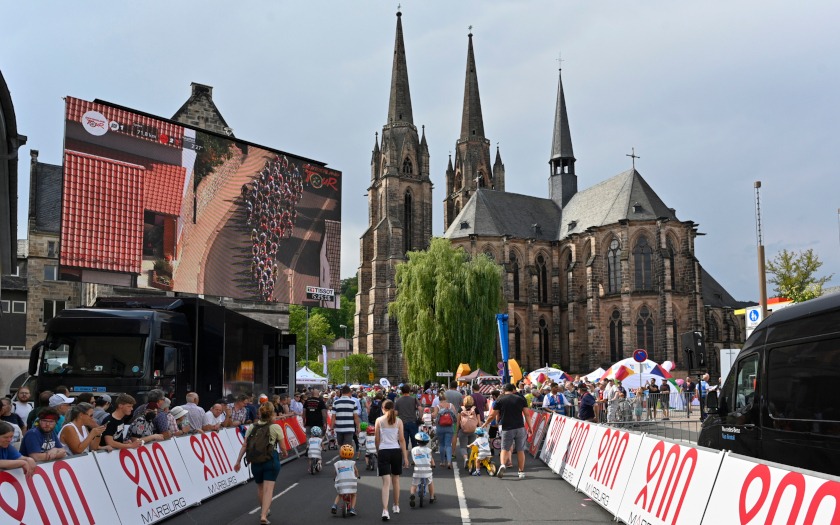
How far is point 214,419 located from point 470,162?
71.7 m

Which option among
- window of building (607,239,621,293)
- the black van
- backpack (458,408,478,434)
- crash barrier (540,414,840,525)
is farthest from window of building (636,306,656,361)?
the black van

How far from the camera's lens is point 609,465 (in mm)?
11086

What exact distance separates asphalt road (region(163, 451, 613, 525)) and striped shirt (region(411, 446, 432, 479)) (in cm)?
44

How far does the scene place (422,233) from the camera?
76688 millimetres

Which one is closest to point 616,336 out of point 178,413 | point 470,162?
point 470,162

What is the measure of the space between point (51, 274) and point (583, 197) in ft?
156

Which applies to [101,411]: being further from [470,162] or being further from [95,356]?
[470,162]

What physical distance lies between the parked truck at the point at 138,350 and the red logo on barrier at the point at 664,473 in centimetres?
962

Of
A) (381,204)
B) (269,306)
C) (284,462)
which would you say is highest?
(381,204)

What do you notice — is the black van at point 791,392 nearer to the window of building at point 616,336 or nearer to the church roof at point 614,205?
the window of building at point 616,336

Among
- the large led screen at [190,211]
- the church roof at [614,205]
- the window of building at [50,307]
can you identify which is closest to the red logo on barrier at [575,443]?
the large led screen at [190,211]

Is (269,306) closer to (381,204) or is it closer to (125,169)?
(125,169)

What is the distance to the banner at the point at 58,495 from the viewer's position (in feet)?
22.8

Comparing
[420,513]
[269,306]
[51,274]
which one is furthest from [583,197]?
[420,513]
